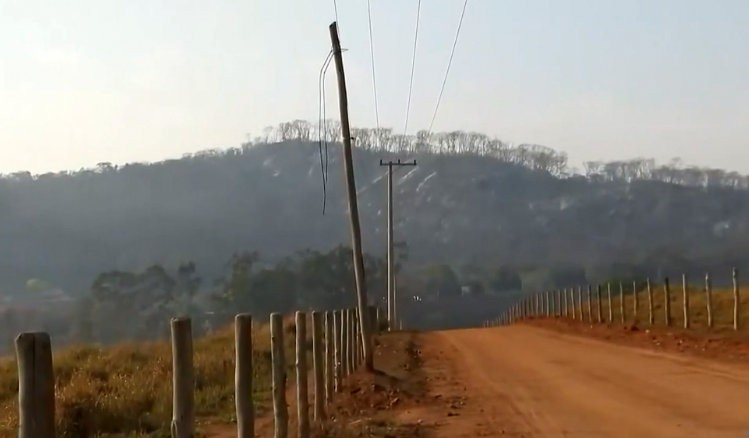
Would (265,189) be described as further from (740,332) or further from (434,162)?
(740,332)

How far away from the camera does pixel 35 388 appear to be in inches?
226

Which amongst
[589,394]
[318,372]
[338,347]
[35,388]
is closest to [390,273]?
[338,347]

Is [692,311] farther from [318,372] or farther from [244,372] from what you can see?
[244,372]

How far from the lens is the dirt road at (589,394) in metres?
14.1

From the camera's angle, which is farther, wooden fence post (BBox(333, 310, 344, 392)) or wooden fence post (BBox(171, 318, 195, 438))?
wooden fence post (BBox(333, 310, 344, 392))

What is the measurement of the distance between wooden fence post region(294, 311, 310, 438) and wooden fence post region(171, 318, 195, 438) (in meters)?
4.60

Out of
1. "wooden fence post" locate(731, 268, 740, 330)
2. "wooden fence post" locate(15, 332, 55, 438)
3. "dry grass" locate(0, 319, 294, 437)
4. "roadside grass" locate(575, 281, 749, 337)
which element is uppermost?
"wooden fence post" locate(15, 332, 55, 438)

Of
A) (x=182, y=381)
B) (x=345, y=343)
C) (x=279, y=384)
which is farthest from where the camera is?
(x=345, y=343)

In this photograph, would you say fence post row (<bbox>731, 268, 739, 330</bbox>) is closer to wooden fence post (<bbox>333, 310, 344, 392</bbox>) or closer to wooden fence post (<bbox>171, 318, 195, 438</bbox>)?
wooden fence post (<bbox>333, 310, 344, 392</bbox>)

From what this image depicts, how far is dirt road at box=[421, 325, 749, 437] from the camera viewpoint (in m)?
14.1

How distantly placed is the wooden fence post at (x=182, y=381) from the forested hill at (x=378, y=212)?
68451 mm

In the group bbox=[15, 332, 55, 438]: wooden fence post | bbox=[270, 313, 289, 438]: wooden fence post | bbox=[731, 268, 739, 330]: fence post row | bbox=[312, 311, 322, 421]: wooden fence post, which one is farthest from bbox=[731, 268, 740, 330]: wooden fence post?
bbox=[15, 332, 55, 438]: wooden fence post

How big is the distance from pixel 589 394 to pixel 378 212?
4371 inches

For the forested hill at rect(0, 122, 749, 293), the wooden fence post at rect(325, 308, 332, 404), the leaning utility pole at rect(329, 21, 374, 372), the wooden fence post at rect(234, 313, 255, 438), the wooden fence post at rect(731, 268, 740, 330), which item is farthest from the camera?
the forested hill at rect(0, 122, 749, 293)
